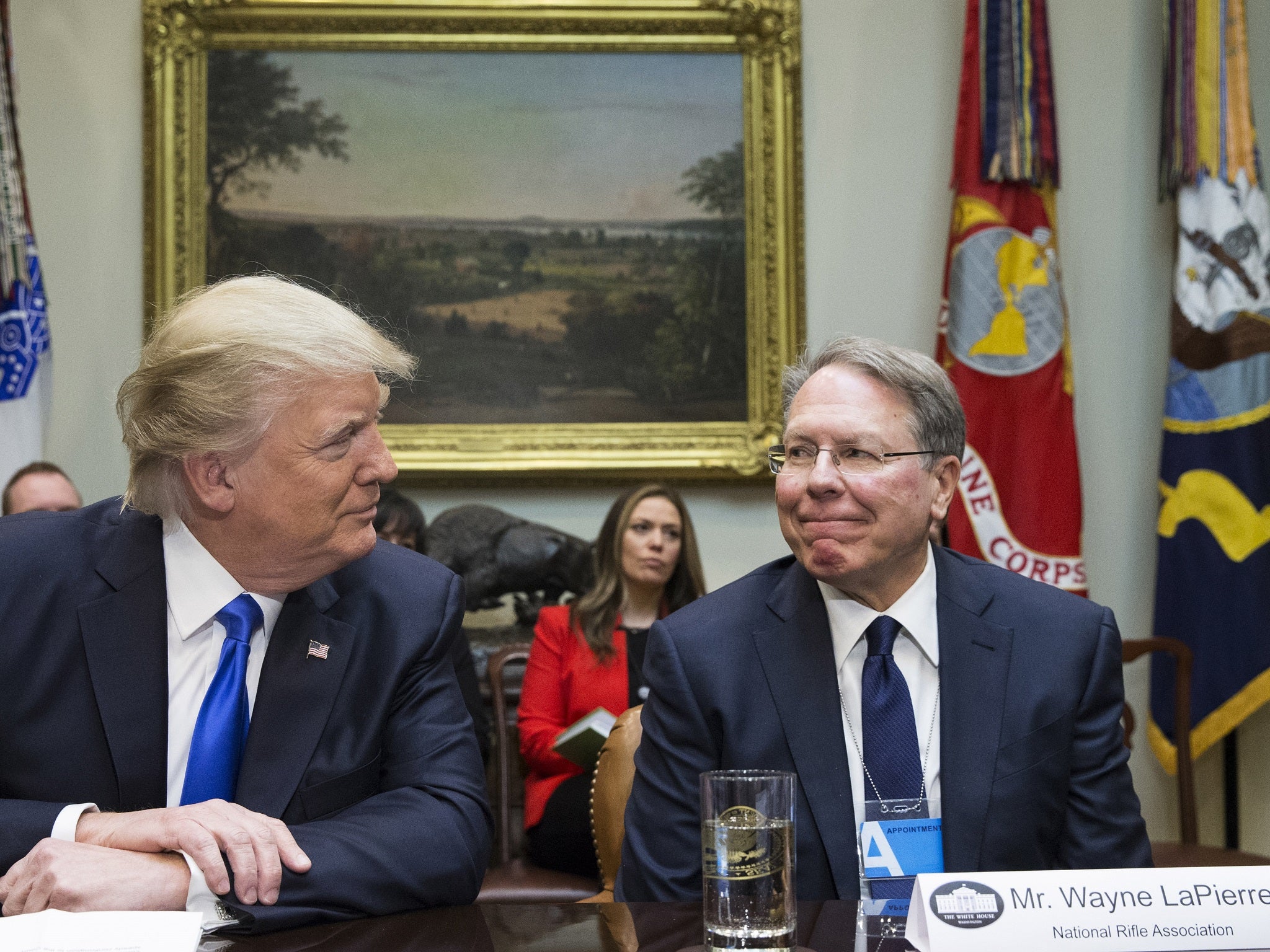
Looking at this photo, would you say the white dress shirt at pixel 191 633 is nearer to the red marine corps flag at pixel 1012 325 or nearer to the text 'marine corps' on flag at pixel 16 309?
the text 'marine corps' on flag at pixel 16 309

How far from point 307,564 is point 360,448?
19cm

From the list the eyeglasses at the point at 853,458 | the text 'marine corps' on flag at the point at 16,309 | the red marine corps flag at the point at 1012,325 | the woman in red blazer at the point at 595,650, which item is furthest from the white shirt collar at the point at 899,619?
the text 'marine corps' on flag at the point at 16,309

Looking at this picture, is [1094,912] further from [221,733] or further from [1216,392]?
[1216,392]

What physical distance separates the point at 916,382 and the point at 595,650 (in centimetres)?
241

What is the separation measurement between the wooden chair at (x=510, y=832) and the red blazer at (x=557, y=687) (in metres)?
0.08

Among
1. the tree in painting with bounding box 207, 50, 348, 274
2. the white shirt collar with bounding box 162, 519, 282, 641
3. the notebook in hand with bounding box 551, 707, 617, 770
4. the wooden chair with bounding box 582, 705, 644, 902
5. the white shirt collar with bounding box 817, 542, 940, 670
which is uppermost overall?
the tree in painting with bounding box 207, 50, 348, 274

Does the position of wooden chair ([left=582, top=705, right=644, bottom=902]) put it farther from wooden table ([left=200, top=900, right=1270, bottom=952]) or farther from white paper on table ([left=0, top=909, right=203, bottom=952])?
white paper on table ([left=0, top=909, right=203, bottom=952])

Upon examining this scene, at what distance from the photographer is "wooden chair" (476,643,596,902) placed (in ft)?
11.4

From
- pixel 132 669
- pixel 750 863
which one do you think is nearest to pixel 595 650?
pixel 132 669

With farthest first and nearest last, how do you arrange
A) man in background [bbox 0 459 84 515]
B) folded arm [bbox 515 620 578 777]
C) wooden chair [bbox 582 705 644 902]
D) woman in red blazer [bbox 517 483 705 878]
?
man in background [bbox 0 459 84 515] → folded arm [bbox 515 620 578 777] → woman in red blazer [bbox 517 483 705 878] → wooden chair [bbox 582 705 644 902]

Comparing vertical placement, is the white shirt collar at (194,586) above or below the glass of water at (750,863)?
above

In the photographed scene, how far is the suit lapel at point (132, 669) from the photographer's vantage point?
1.67 metres

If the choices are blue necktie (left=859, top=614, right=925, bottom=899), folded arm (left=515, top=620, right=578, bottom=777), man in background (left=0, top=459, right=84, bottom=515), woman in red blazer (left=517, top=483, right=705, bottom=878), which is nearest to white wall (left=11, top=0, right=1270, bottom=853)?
woman in red blazer (left=517, top=483, right=705, bottom=878)

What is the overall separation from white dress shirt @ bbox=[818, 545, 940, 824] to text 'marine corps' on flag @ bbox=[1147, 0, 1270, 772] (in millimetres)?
3117
